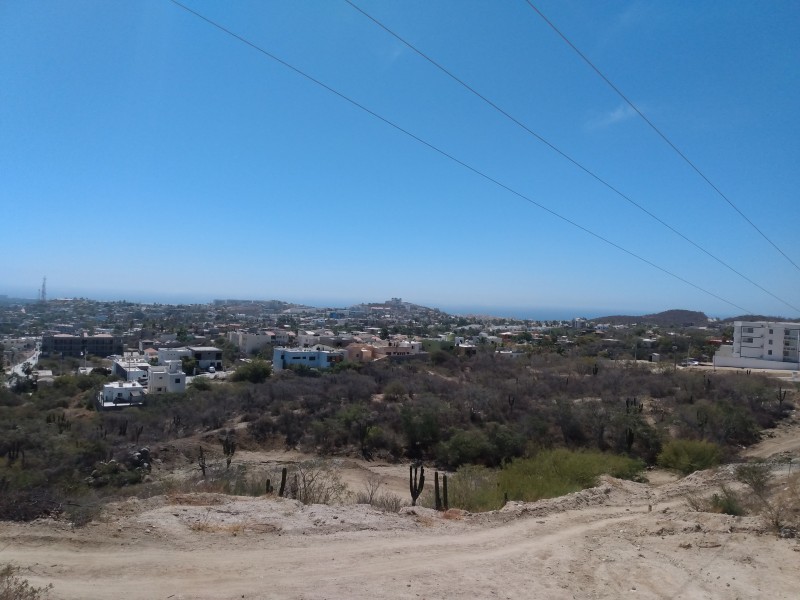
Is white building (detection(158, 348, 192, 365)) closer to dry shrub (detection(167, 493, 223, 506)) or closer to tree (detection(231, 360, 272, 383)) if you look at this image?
tree (detection(231, 360, 272, 383))

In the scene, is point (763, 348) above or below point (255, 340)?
above

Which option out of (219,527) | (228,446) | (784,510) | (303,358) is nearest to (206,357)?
(303,358)

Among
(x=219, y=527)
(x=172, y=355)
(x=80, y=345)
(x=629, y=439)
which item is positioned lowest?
(x=80, y=345)

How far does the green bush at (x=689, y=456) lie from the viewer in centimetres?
2025

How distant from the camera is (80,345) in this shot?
2687 inches

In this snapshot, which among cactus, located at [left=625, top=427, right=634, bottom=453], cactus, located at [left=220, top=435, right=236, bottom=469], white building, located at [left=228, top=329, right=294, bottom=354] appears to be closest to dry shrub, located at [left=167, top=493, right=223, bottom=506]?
cactus, located at [left=220, top=435, right=236, bottom=469]

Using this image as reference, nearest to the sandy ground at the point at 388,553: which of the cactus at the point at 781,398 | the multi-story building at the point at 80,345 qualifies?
the cactus at the point at 781,398

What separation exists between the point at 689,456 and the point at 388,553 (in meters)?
16.8

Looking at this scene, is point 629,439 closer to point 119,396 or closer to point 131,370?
point 119,396

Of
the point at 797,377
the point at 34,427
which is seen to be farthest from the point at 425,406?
the point at 797,377

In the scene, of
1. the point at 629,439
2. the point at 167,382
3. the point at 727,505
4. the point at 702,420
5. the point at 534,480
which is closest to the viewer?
the point at 727,505

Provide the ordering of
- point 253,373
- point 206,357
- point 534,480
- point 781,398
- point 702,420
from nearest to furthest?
point 534,480 → point 702,420 → point 781,398 → point 253,373 → point 206,357

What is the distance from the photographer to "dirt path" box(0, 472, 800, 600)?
23.4 feet

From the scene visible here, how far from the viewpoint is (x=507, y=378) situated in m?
39.2
